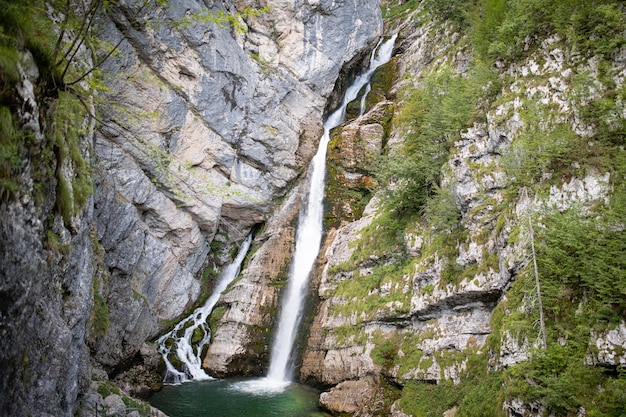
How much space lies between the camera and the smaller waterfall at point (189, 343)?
19312 mm

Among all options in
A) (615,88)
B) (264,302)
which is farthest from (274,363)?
(615,88)

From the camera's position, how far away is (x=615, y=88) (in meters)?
12.4

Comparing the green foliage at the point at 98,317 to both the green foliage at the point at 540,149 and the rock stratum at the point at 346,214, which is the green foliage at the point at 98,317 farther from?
the green foliage at the point at 540,149

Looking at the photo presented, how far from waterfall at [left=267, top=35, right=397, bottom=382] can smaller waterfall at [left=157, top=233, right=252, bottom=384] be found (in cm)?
371

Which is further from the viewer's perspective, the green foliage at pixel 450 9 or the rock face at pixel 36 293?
the green foliage at pixel 450 9

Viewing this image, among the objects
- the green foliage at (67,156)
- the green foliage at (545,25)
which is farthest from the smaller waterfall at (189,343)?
the green foliage at (545,25)

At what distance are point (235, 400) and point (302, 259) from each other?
864 cm

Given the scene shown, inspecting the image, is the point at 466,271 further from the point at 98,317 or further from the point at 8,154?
the point at 8,154

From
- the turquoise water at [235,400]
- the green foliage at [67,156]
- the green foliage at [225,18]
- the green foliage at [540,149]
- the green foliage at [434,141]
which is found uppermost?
the green foliage at [434,141]

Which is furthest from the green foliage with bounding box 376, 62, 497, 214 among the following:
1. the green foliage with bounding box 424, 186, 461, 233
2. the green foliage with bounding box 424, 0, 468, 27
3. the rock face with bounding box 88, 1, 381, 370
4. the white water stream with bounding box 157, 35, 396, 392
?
the rock face with bounding box 88, 1, 381, 370

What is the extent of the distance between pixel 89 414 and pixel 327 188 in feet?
58.2

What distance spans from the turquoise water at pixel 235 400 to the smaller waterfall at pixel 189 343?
0.83m

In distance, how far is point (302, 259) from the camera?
23.0m

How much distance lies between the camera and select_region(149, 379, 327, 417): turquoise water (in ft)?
49.8
